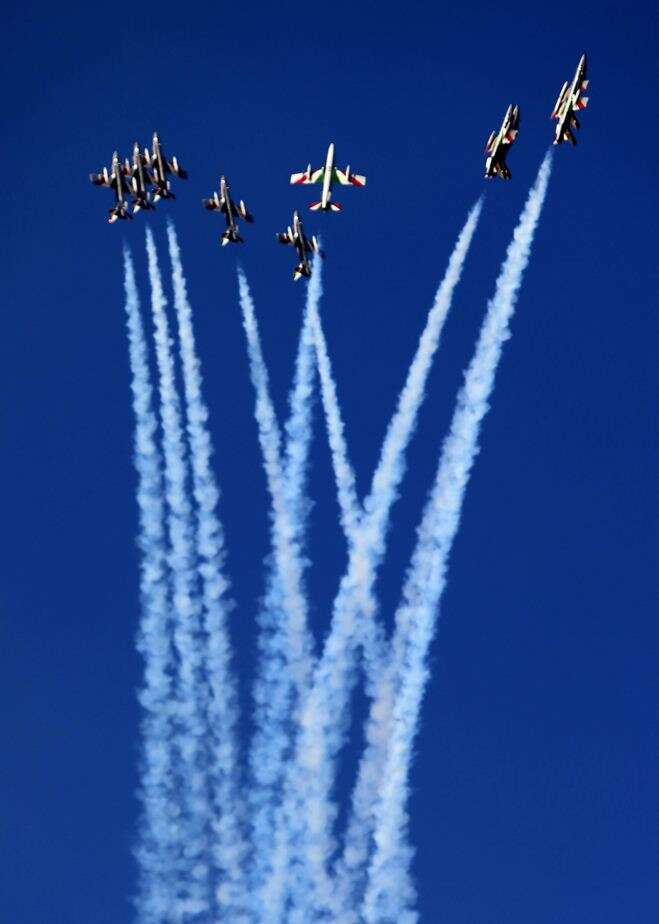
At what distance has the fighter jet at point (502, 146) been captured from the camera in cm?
7356

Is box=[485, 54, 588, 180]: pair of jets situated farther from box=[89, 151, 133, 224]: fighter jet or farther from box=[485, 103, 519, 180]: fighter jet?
box=[89, 151, 133, 224]: fighter jet

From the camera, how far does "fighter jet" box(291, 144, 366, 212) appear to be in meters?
79.3

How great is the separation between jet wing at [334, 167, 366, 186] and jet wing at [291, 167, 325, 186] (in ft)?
2.89

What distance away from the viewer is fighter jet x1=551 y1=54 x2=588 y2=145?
73562 mm

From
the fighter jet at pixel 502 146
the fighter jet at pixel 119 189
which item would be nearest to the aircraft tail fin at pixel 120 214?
the fighter jet at pixel 119 189

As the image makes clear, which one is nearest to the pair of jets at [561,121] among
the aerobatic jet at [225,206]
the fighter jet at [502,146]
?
the fighter jet at [502,146]

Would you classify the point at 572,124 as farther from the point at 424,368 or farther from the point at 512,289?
the point at 424,368

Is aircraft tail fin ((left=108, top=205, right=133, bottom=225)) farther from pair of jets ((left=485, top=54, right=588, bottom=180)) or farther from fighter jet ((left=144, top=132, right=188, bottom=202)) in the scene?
pair of jets ((left=485, top=54, right=588, bottom=180))

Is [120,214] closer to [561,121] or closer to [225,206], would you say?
[225,206]

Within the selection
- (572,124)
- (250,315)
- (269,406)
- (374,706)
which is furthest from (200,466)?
(572,124)

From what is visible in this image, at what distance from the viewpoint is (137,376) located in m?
74.5

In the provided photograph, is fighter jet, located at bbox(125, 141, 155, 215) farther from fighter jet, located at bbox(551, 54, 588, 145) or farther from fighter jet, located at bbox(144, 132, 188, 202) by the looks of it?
fighter jet, located at bbox(551, 54, 588, 145)

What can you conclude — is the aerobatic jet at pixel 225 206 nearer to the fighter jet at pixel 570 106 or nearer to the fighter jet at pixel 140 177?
the fighter jet at pixel 140 177

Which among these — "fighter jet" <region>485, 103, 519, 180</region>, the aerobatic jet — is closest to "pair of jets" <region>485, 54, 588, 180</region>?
"fighter jet" <region>485, 103, 519, 180</region>
